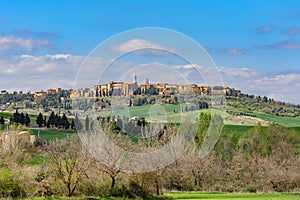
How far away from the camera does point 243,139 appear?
7325 cm

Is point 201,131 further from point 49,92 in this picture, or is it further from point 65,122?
point 49,92

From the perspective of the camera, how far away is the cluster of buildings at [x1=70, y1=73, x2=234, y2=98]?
31109 mm

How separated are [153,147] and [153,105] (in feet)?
19.3

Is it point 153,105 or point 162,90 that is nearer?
point 162,90

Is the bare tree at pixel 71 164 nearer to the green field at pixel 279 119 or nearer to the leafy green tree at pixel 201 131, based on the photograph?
the leafy green tree at pixel 201 131

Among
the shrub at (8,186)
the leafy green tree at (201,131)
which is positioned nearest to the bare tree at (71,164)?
the shrub at (8,186)

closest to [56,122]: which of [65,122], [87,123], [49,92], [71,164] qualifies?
[65,122]

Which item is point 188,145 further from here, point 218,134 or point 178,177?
point 218,134

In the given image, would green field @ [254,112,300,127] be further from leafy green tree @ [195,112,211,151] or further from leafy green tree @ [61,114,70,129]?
leafy green tree @ [195,112,211,151]

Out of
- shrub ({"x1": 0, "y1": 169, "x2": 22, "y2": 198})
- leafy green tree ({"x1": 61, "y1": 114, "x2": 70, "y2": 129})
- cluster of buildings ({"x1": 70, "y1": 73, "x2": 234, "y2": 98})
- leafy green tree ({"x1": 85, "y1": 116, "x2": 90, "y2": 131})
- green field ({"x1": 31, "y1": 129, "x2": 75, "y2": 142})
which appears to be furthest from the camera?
leafy green tree ({"x1": 61, "y1": 114, "x2": 70, "y2": 129})

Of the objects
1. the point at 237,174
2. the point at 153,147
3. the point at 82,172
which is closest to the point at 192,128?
the point at 237,174

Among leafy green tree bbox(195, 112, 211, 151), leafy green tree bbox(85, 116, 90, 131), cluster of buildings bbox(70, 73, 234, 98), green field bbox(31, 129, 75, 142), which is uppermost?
cluster of buildings bbox(70, 73, 234, 98)

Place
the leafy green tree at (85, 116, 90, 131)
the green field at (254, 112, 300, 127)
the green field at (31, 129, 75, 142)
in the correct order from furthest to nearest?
the green field at (254, 112, 300, 127) → the green field at (31, 129, 75, 142) → the leafy green tree at (85, 116, 90, 131)

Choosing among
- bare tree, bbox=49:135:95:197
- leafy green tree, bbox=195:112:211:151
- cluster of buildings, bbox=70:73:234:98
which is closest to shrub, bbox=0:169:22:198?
bare tree, bbox=49:135:95:197
